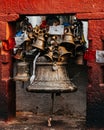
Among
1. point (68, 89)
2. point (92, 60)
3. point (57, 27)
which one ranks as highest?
point (57, 27)

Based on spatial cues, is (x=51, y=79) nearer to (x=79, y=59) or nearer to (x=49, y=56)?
(x=49, y=56)

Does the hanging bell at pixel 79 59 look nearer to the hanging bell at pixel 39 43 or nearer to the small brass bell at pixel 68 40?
the small brass bell at pixel 68 40

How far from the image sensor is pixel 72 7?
23.6 ft

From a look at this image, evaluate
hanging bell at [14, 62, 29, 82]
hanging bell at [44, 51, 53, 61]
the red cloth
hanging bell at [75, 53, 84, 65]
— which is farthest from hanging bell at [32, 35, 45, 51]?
the red cloth

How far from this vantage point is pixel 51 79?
722cm

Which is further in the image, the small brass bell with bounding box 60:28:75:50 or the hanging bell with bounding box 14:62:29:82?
the hanging bell with bounding box 14:62:29:82

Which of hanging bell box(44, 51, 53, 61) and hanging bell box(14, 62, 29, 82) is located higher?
hanging bell box(44, 51, 53, 61)

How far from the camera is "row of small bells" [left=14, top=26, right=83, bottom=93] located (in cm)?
717

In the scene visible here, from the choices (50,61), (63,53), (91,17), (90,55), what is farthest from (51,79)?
(91,17)

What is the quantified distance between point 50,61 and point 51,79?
0.31 m

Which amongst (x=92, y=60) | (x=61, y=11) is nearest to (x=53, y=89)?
(x=92, y=60)

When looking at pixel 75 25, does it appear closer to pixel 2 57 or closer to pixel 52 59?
pixel 52 59

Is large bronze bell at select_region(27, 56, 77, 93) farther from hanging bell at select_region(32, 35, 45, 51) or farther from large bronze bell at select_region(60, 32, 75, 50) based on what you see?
large bronze bell at select_region(60, 32, 75, 50)

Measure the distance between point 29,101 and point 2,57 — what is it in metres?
1.30
